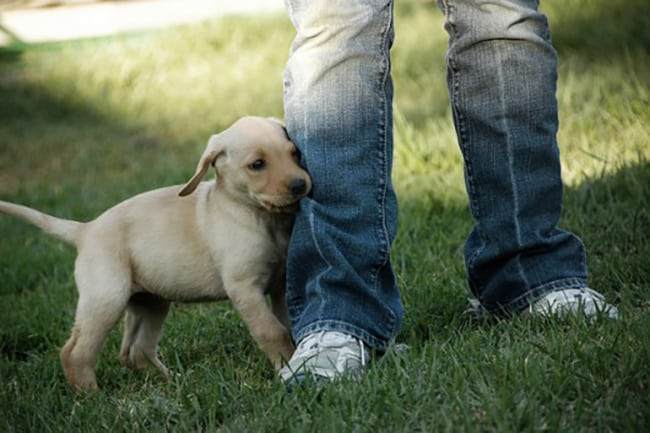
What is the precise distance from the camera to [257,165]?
8.17ft

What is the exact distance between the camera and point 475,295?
98.1 inches

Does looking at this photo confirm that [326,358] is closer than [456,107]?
Yes

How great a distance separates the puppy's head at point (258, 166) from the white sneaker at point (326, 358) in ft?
1.23

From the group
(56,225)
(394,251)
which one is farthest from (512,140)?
(56,225)

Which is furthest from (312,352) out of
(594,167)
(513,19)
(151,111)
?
(151,111)

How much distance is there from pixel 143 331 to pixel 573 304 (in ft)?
3.97

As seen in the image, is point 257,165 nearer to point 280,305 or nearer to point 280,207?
point 280,207

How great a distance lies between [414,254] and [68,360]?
3.97 feet

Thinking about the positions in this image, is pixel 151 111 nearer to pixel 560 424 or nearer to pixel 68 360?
pixel 68 360

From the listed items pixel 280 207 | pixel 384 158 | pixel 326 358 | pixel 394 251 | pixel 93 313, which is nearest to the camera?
pixel 326 358

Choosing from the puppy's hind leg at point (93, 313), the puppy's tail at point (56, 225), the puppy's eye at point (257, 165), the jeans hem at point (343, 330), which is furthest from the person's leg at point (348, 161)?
the puppy's tail at point (56, 225)

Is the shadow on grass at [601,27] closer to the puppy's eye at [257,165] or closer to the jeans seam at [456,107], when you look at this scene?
the jeans seam at [456,107]

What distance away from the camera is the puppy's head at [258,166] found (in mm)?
2348

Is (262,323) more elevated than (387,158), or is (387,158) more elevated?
(387,158)
